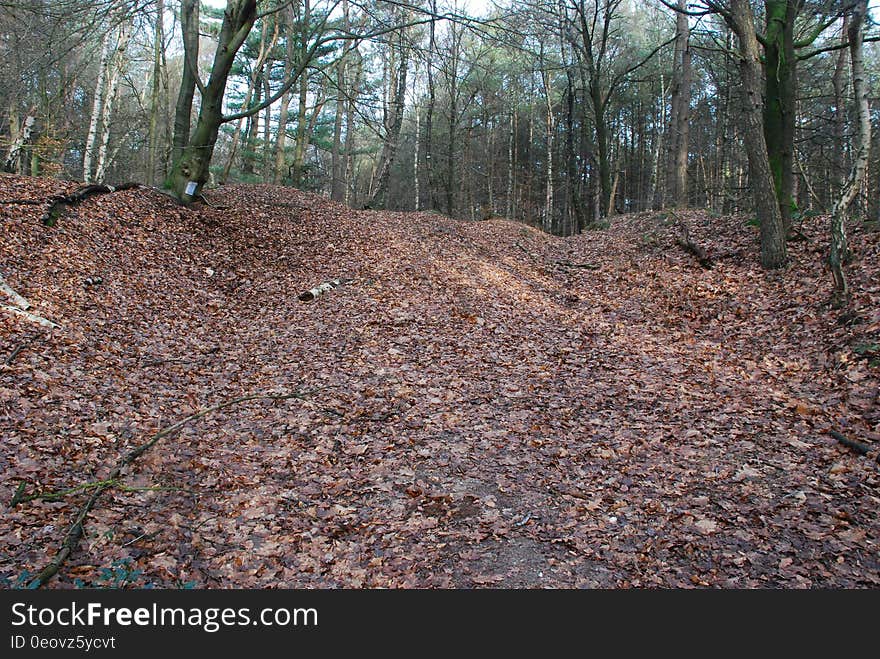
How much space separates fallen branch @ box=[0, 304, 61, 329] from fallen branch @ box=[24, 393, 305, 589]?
8.36 ft

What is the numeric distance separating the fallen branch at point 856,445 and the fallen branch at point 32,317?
30.7 ft

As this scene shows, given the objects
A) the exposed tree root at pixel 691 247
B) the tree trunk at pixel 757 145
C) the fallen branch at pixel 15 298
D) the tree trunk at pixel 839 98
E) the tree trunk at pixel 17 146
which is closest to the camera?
the fallen branch at pixel 15 298

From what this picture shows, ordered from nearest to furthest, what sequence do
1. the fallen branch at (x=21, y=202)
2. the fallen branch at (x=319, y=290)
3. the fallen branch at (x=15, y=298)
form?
the fallen branch at (x=15, y=298) < the fallen branch at (x=21, y=202) < the fallen branch at (x=319, y=290)

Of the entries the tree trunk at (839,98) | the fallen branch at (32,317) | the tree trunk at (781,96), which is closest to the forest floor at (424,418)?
the fallen branch at (32,317)

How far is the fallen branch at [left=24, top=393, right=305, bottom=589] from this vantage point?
362 centimetres

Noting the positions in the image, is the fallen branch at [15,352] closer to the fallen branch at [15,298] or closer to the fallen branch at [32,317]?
the fallen branch at [32,317]

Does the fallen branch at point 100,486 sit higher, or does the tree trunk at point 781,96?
the tree trunk at point 781,96

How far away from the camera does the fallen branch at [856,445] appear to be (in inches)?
199

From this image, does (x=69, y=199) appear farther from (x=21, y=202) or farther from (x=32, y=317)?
(x=32, y=317)

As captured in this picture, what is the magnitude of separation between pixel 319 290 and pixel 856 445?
8.69 meters

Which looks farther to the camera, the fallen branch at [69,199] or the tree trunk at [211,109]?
the tree trunk at [211,109]

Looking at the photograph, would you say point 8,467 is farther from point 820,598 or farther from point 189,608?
point 820,598

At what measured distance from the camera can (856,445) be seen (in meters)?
5.16

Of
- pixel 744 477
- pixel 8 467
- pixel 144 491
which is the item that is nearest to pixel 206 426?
pixel 144 491
